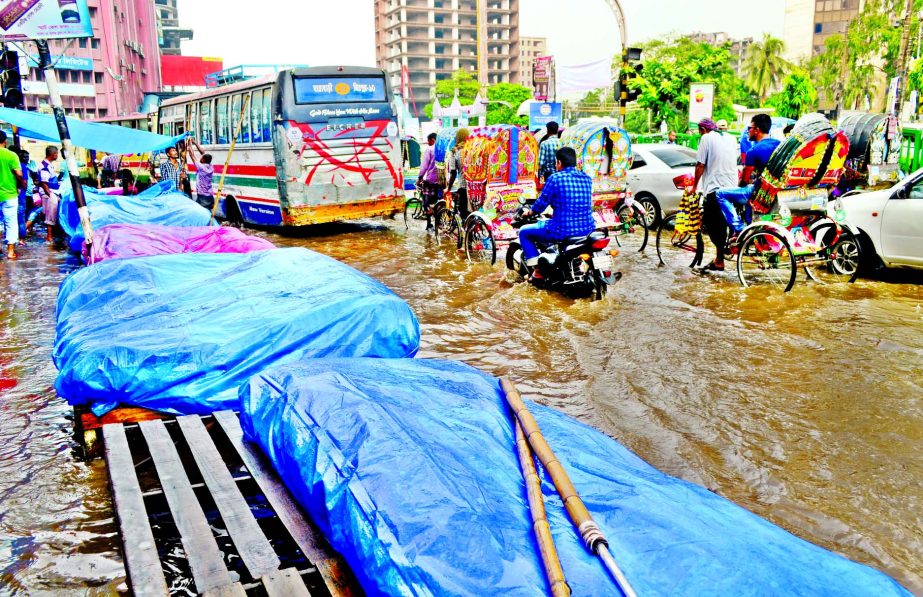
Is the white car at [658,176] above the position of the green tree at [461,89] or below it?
below

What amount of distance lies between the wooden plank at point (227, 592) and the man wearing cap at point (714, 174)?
326 inches

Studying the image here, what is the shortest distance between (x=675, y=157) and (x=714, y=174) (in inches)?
215

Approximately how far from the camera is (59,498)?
13.2 ft

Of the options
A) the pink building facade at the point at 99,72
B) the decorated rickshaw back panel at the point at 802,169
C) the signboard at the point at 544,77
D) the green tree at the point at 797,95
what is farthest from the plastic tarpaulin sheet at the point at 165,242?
the pink building facade at the point at 99,72

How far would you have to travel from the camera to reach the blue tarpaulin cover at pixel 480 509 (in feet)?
6.85

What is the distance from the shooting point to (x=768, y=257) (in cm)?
894

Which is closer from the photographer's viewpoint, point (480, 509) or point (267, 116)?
point (480, 509)

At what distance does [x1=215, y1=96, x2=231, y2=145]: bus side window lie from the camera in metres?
16.1

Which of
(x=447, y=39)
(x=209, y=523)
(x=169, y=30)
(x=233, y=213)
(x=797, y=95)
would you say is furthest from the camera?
(x=169, y=30)

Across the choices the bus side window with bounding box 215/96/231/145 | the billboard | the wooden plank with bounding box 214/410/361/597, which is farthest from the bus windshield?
the billboard

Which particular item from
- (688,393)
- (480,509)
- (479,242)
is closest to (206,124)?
(479,242)

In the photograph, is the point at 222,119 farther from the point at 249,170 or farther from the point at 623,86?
the point at 623,86

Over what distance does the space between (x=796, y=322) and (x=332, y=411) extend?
5.95 m

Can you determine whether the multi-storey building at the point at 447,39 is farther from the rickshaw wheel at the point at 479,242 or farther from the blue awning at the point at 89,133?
the rickshaw wheel at the point at 479,242
